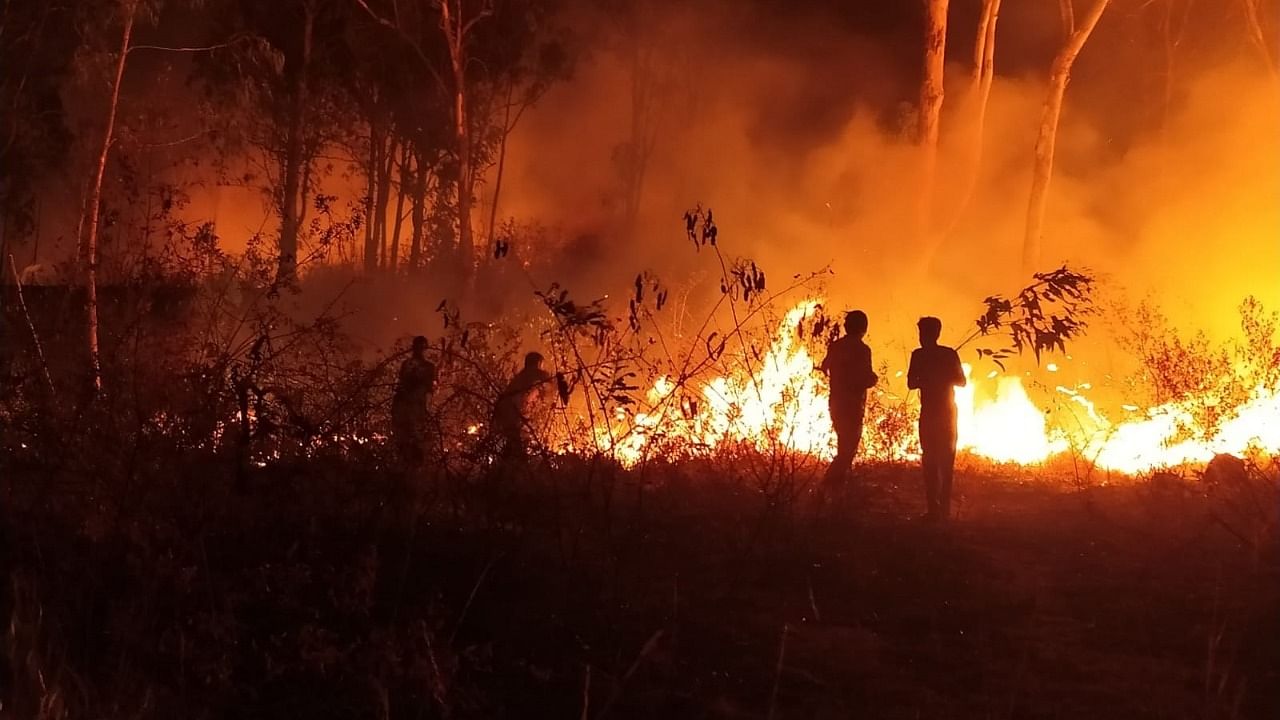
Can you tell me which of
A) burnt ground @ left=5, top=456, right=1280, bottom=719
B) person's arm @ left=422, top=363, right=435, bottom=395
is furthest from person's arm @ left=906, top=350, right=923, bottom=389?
person's arm @ left=422, top=363, right=435, bottom=395

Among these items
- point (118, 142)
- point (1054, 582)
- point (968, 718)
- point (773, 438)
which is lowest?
point (968, 718)

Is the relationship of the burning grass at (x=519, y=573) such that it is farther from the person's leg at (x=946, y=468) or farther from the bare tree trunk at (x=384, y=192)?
the bare tree trunk at (x=384, y=192)

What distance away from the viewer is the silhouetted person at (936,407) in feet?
25.4

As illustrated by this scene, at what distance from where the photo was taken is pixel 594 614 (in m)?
5.48

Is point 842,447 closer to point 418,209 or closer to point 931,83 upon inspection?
point 931,83

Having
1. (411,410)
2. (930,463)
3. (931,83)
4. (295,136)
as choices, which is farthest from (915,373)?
(295,136)

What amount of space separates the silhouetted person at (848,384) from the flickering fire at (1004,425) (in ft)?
1.48

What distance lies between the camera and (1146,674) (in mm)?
5027

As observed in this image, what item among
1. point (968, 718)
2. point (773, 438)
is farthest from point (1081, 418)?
point (968, 718)

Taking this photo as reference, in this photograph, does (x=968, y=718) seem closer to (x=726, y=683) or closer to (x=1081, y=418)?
(x=726, y=683)

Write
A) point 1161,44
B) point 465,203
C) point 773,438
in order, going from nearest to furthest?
point 773,438 → point 465,203 → point 1161,44

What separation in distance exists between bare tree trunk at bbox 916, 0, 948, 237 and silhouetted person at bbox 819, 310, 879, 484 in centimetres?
768

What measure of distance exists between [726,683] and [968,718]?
1.07 m

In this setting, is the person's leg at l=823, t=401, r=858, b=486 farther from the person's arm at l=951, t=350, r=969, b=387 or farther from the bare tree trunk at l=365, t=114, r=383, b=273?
the bare tree trunk at l=365, t=114, r=383, b=273
